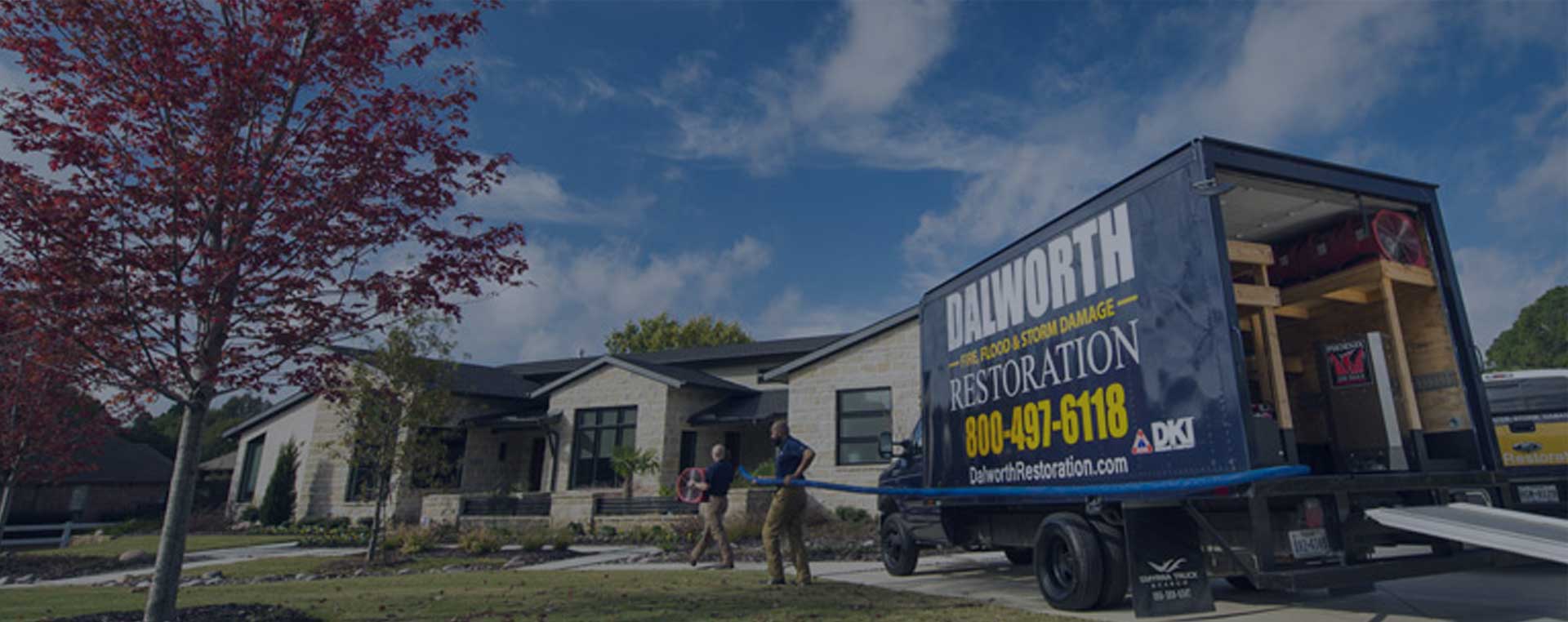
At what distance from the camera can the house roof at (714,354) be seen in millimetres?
25125

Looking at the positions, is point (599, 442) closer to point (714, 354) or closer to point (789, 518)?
point (714, 354)

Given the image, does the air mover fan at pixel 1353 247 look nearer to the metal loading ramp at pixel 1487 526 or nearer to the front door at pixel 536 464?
the metal loading ramp at pixel 1487 526

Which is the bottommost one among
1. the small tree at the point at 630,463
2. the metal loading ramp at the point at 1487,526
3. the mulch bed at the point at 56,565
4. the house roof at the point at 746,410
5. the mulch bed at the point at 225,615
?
the mulch bed at the point at 56,565

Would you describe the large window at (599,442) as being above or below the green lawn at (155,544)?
above

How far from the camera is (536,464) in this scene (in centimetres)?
2516

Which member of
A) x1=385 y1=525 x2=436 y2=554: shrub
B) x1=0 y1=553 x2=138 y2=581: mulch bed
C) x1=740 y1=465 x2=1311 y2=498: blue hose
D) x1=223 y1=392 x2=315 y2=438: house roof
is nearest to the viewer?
x1=740 y1=465 x2=1311 y2=498: blue hose

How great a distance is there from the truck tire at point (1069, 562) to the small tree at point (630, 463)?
1459 cm

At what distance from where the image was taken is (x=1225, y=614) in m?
6.02

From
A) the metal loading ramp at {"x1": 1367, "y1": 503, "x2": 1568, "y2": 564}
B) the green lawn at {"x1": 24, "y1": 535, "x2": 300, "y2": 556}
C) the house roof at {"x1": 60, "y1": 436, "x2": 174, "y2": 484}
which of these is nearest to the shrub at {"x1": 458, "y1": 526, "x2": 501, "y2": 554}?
the green lawn at {"x1": 24, "y1": 535, "x2": 300, "y2": 556}

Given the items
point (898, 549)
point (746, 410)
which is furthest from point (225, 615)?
point (746, 410)

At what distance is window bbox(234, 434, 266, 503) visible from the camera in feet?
87.0

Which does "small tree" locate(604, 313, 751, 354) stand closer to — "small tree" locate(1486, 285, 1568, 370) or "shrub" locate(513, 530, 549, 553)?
"shrub" locate(513, 530, 549, 553)

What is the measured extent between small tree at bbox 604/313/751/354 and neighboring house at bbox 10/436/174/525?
77.1 ft

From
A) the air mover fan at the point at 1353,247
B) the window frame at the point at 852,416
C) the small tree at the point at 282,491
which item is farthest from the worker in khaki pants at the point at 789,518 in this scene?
the small tree at the point at 282,491
